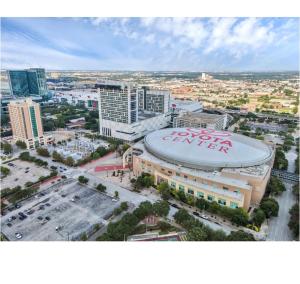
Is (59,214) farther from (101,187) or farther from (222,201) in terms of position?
(222,201)

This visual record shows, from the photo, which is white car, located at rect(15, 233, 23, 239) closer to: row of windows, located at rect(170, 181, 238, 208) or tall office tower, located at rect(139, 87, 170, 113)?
row of windows, located at rect(170, 181, 238, 208)

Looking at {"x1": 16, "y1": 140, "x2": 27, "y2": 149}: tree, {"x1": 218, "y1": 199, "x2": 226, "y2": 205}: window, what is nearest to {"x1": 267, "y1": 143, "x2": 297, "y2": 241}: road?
{"x1": 218, "y1": 199, "x2": 226, "y2": 205}: window

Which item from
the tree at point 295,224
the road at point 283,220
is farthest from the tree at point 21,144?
the tree at point 295,224

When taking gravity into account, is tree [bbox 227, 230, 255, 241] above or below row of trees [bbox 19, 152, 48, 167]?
above

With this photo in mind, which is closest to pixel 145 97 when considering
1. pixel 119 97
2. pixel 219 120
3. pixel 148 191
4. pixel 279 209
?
pixel 119 97

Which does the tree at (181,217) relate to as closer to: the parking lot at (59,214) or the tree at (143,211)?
the tree at (143,211)

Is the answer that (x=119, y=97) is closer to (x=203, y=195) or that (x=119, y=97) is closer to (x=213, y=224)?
(x=203, y=195)
